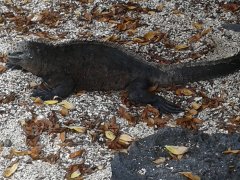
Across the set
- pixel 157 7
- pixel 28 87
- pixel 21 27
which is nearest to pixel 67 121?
pixel 28 87

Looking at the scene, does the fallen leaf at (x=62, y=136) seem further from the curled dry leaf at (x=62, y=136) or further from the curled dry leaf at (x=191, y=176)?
the curled dry leaf at (x=191, y=176)

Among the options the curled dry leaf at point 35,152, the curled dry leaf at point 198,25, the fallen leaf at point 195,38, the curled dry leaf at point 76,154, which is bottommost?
the curled dry leaf at point 35,152

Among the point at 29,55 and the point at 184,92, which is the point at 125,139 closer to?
the point at 184,92

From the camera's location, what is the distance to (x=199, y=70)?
612cm

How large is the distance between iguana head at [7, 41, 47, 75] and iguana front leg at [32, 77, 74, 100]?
24cm

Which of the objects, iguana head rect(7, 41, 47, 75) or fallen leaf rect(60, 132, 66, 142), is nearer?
fallen leaf rect(60, 132, 66, 142)

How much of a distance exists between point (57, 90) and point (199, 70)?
1620mm

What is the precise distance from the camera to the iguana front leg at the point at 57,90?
5895mm

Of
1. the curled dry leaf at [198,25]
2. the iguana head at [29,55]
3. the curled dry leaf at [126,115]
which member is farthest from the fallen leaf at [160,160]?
the curled dry leaf at [198,25]

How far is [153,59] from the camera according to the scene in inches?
258

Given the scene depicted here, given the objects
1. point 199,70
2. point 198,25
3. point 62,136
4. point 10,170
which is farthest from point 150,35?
point 10,170

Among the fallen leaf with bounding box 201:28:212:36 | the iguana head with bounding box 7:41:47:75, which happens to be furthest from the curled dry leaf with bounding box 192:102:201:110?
the iguana head with bounding box 7:41:47:75

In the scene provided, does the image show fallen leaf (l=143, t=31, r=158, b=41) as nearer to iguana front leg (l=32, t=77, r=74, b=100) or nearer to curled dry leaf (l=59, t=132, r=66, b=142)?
iguana front leg (l=32, t=77, r=74, b=100)

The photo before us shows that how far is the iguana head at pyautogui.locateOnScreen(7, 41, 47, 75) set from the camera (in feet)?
19.8
